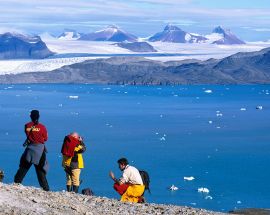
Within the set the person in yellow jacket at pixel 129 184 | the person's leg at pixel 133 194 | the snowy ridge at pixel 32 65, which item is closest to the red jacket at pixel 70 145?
the person in yellow jacket at pixel 129 184

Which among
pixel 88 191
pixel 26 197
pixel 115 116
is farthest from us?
pixel 115 116

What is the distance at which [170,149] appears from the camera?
133 feet

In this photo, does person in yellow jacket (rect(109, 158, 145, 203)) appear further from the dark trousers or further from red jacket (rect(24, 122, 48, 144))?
red jacket (rect(24, 122, 48, 144))

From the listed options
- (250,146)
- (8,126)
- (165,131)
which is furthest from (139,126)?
(250,146)

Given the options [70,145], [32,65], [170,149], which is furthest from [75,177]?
[32,65]

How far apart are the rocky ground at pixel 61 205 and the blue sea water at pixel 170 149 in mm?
14372

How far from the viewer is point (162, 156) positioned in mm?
37375

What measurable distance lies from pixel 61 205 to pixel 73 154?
6.82 ft

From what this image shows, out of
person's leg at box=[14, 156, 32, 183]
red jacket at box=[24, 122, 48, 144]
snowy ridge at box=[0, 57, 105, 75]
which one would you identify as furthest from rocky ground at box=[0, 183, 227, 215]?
snowy ridge at box=[0, 57, 105, 75]

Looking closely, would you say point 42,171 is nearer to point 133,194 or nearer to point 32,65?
point 133,194

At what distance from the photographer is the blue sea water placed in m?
27.1

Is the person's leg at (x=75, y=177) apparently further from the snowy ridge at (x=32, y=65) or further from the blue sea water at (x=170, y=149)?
the snowy ridge at (x=32, y=65)

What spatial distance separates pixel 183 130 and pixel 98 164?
776 inches

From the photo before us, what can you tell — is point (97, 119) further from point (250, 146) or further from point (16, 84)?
point (16, 84)
